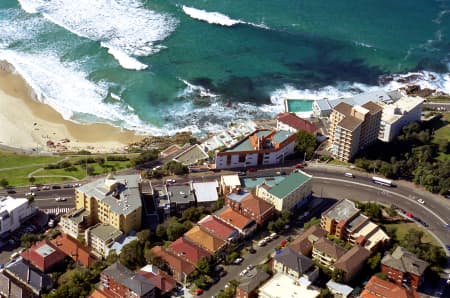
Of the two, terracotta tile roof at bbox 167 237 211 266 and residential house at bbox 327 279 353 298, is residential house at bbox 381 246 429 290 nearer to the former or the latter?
residential house at bbox 327 279 353 298

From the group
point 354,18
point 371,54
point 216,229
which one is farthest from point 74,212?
point 354,18

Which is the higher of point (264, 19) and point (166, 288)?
point (264, 19)

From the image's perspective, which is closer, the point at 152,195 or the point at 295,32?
the point at 152,195

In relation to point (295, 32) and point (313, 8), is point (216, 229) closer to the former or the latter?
point (295, 32)

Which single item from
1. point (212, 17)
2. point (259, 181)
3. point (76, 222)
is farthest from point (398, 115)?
point (212, 17)

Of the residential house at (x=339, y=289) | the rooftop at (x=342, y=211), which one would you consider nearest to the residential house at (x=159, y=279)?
the residential house at (x=339, y=289)

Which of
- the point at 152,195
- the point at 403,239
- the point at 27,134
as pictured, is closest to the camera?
the point at 403,239

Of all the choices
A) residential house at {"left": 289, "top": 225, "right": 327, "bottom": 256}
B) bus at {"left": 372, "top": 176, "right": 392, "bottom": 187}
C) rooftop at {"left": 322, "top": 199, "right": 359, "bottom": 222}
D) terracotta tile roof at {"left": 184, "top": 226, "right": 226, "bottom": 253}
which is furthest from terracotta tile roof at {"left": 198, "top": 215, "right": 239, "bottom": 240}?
bus at {"left": 372, "top": 176, "right": 392, "bottom": 187}
